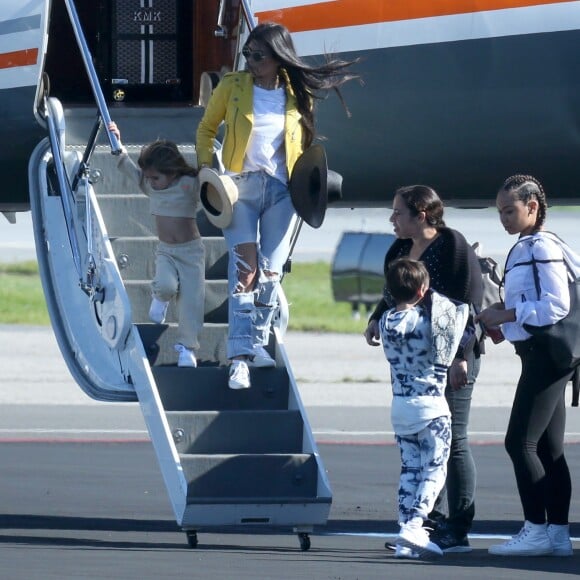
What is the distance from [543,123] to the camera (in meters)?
9.67

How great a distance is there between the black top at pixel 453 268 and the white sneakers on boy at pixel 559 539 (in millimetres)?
967

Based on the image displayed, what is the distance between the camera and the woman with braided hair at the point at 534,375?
7.45 m

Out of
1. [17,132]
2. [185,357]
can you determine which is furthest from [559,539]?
[17,132]

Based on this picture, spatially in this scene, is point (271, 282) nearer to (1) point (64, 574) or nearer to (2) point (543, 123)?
(1) point (64, 574)

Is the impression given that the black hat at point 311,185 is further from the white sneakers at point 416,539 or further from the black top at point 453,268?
the white sneakers at point 416,539

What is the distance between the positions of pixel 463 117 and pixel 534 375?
265 centimetres

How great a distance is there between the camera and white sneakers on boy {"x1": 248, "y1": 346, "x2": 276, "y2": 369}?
8062 mm

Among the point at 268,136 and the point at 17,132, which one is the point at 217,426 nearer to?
the point at 268,136

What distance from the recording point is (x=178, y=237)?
8266mm

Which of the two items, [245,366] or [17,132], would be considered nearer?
[245,366]

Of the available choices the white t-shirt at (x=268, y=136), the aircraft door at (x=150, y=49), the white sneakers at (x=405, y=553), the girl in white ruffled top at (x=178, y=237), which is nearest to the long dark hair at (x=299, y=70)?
the white t-shirt at (x=268, y=136)

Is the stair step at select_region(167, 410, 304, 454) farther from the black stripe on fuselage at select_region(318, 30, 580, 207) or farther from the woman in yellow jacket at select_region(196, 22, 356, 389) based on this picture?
the black stripe on fuselage at select_region(318, 30, 580, 207)

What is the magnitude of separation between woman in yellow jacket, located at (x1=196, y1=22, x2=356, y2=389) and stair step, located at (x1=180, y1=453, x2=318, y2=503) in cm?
45

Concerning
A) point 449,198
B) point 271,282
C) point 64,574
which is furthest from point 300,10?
point 64,574
